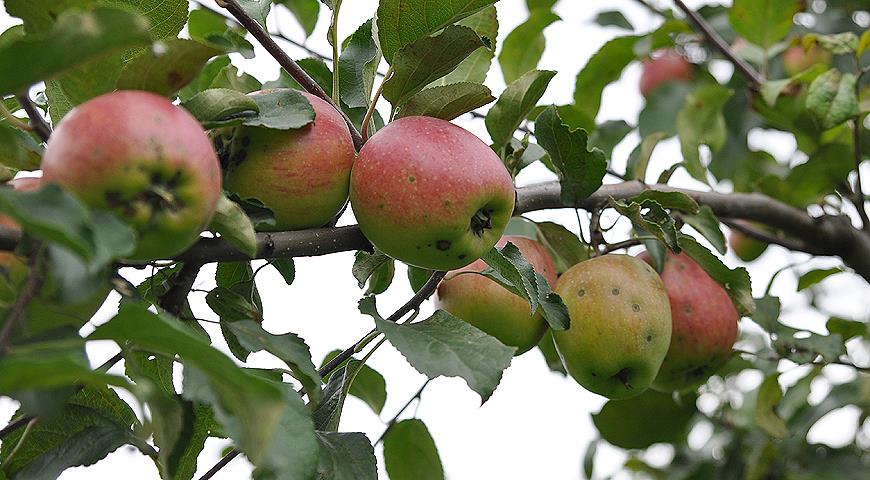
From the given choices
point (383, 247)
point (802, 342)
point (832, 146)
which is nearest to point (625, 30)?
point (832, 146)

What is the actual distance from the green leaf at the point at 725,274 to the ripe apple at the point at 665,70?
1.06 metres

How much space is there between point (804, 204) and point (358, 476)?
1.01 m

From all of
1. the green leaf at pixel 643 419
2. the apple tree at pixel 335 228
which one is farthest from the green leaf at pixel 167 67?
the green leaf at pixel 643 419

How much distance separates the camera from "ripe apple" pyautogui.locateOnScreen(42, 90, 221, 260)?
0.52 metres

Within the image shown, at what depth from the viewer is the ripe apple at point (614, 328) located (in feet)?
3.06

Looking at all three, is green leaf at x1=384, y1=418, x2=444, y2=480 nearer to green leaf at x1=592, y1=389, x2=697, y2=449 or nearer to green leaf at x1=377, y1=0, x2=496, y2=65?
green leaf at x1=592, y1=389, x2=697, y2=449

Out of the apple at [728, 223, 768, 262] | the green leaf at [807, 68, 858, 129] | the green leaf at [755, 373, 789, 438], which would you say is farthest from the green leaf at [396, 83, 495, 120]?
the apple at [728, 223, 768, 262]

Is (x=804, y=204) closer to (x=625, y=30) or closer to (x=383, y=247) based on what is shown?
(x=625, y=30)

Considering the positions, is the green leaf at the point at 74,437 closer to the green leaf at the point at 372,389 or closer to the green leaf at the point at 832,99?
the green leaf at the point at 372,389

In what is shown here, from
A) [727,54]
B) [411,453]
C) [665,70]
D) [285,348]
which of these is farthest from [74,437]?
[665,70]

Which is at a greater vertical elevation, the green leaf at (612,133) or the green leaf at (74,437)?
the green leaf at (74,437)

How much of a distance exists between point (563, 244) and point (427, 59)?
385 millimetres

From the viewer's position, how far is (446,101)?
824 millimetres

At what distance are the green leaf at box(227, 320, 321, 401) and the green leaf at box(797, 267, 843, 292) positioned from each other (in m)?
1.12
